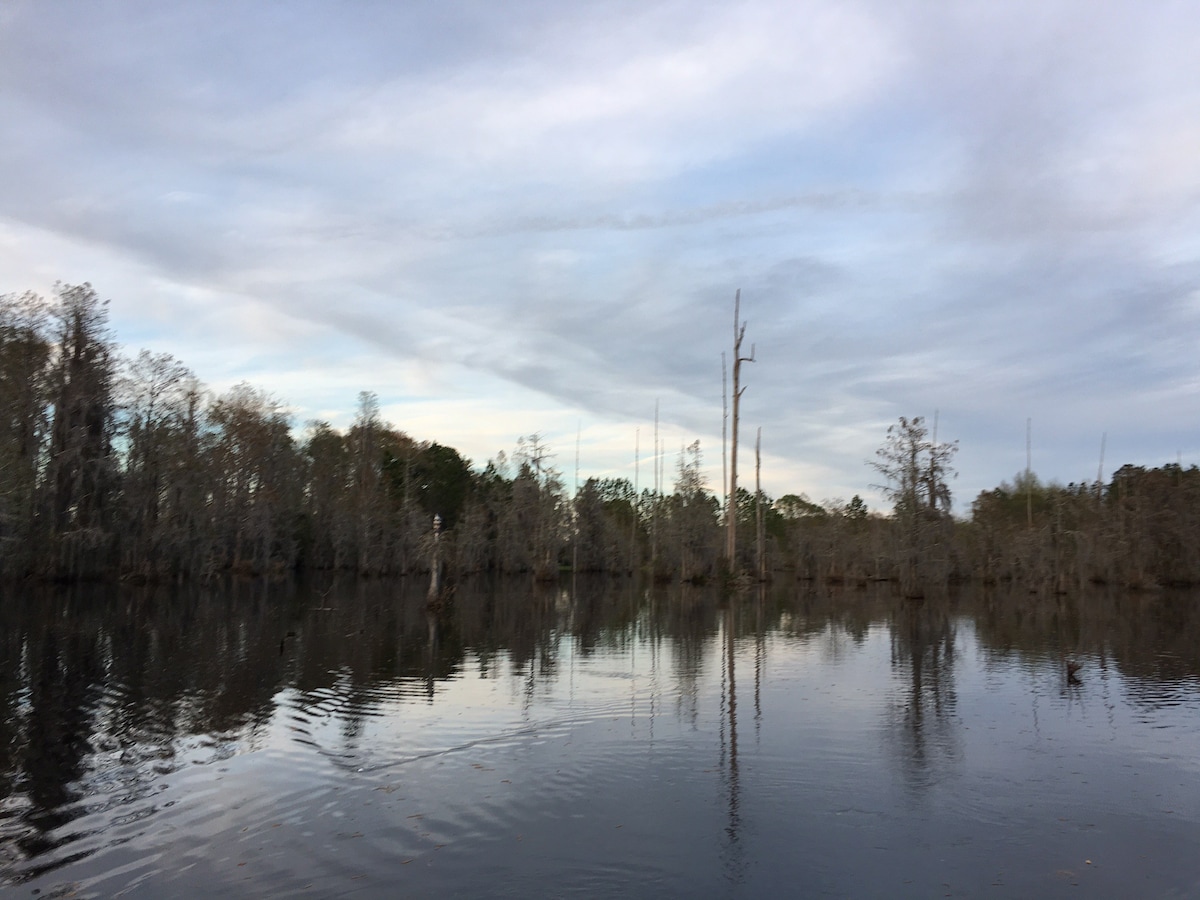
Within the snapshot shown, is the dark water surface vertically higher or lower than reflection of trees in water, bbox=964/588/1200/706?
lower

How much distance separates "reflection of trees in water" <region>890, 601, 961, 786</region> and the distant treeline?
15054 millimetres

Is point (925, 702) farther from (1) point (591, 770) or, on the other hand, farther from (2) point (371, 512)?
(2) point (371, 512)

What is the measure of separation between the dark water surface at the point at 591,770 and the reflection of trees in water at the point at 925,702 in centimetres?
8

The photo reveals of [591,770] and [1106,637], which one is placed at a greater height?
[1106,637]

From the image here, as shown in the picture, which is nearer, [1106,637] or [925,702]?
[925,702]

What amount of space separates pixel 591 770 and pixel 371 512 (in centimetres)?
5529

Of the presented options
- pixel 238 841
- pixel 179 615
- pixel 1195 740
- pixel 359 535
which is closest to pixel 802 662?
pixel 1195 740

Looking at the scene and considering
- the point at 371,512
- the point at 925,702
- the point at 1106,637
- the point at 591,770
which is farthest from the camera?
the point at 371,512

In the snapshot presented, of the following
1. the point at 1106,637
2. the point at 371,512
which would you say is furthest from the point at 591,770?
the point at 371,512

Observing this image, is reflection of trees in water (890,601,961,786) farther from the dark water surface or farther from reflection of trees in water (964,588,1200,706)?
reflection of trees in water (964,588,1200,706)

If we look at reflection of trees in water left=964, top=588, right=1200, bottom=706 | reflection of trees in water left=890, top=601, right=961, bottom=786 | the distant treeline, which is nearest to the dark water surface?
reflection of trees in water left=890, top=601, right=961, bottom=786

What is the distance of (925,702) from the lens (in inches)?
487

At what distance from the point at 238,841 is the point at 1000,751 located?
7.72 metres

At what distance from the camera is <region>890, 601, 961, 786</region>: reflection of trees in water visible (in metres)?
8.83
